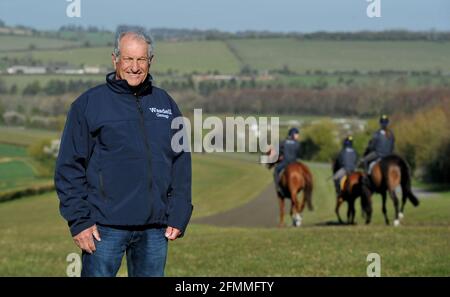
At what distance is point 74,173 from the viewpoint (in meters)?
7.05

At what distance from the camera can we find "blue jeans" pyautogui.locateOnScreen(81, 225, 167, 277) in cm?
709

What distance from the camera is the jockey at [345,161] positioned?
99.1 feet

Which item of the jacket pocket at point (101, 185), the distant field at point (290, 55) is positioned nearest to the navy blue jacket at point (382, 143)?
the jacket pocket at point (101, 185)

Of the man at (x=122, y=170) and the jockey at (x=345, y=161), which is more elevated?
the man at (x=122, y=170)

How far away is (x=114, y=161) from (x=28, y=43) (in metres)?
104

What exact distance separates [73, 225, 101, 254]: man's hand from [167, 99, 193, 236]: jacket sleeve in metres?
0.52

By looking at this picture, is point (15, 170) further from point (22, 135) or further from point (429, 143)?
point (429, 143)

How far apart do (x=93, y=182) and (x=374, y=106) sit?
296 feet

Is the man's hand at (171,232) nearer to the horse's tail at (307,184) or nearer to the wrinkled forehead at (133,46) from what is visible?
the wrinkled forehead at (133,46)

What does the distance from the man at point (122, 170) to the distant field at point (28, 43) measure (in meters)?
99.4

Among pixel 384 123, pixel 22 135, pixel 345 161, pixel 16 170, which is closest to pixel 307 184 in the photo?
pixel 345 161

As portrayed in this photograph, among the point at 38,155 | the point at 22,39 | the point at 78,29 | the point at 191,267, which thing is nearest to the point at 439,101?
the point at 38,155

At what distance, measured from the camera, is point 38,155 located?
78500mm

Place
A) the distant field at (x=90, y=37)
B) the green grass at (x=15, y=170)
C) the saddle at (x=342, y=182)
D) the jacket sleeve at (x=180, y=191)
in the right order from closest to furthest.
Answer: the jacket sleeve at (x=180, y=191), the saddle at (x=342, y=182), the green grass at (x=15, y=170), the distant field at (x=90, y=37)
